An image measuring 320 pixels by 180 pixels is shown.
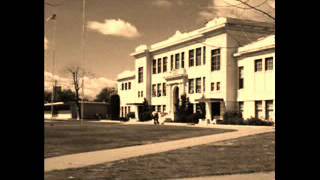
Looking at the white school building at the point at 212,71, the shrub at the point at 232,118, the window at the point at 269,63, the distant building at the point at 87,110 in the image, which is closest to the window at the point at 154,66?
the white school building at the point at 212,71

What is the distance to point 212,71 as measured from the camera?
204 feet

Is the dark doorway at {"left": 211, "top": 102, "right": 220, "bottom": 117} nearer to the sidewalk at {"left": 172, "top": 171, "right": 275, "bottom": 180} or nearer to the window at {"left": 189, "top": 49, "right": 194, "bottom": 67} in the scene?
the window at {"left": 189, "top": 49, "right": 194, "bottom": 67}

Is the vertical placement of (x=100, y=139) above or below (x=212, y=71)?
below

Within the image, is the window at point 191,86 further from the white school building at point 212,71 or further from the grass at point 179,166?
the grass at point 179,166

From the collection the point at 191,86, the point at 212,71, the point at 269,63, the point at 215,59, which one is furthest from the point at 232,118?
the point at 191,86

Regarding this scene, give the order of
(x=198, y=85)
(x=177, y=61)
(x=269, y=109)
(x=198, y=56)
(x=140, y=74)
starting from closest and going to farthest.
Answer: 1. (x=269, y=109)
2. (x=198, y=85)
3. (x=198, y=56)
4. (x=177, y=61)
5. (x=140, y=74)

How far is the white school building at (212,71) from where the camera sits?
5184 cm

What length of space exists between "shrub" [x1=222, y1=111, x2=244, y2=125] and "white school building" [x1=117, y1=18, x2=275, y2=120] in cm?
153

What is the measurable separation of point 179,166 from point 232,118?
125ft

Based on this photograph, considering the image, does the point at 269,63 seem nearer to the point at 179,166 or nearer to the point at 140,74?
the point at 140,74

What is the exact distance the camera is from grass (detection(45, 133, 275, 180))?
37.4 ft
